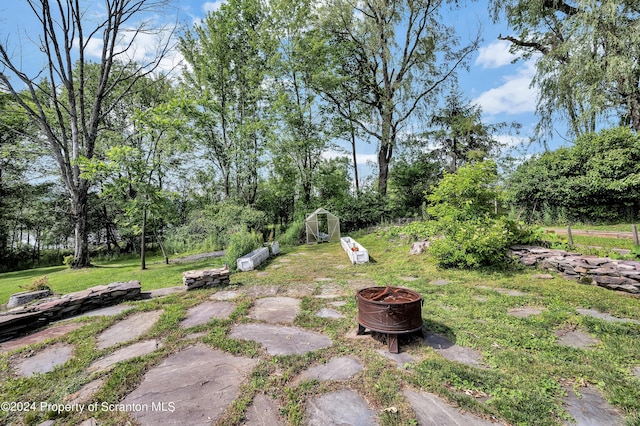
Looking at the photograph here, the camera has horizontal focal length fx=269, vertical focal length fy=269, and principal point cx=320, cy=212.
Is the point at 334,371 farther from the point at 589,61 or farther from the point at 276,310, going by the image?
the point at 589,61

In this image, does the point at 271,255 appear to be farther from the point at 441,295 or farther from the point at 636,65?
the point at 636,65

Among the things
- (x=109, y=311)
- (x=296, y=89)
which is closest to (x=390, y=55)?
(x=296, y=89)

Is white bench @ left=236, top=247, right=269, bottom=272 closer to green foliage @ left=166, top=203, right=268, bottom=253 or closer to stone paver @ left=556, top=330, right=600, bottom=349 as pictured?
green foliage @ left=166, top=203, right=268, bottom=253

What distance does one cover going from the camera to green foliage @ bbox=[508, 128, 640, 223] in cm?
923

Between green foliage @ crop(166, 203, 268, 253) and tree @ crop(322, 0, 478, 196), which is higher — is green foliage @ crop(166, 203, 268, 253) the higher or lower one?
the lower one

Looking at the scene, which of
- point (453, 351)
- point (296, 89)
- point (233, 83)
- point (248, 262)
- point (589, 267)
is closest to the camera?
point (453, 351)

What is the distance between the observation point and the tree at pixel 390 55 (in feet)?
50.1

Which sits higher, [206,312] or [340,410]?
[206,312]

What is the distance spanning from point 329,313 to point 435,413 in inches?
84.5

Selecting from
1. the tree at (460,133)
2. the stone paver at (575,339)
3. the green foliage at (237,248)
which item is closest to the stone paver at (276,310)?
the stone paver at (575,339)

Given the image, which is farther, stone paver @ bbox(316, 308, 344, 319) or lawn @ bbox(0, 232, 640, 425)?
stone paver @ bbox(316, 308, 344, 319)

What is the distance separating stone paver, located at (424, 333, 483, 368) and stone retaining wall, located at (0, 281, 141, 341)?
5.33 metres

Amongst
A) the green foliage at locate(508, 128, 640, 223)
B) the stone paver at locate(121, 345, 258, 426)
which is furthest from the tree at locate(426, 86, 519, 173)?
the stone paver at locate(121, 345, 258, 426)

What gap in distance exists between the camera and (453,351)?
281cm
